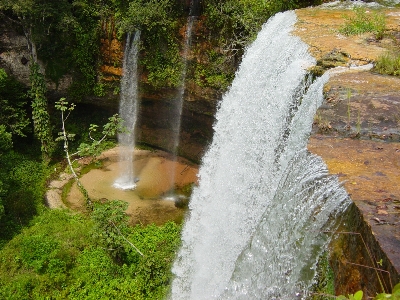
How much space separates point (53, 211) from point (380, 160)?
10799mm

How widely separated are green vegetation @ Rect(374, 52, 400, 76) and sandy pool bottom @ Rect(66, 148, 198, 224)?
799 cm

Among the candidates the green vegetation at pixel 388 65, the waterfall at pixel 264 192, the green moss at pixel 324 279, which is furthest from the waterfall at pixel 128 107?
the green moss at pixel 324 279

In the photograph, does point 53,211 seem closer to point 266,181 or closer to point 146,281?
point 146,281

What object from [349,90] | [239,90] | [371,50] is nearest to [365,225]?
[349,90]

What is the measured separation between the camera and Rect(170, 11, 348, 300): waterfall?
362 cm

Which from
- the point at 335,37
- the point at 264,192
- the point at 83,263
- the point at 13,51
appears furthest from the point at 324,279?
the point at 13,51

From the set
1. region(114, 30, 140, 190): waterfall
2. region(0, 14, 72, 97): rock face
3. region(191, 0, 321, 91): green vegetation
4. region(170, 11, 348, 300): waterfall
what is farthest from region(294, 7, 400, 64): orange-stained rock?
region(0, 14, 72, 97): rock face

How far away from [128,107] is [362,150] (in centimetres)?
1220

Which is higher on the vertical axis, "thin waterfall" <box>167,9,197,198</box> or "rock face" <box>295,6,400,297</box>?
"rock face" <box>295,6,400,297</box>

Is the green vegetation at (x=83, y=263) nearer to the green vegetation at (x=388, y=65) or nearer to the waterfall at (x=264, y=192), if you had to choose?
the waterfall at (x=264, y=192)

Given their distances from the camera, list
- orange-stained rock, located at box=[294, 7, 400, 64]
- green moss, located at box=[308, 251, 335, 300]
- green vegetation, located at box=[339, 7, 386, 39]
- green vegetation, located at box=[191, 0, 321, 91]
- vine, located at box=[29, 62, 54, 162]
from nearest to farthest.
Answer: green moss, located at box=[308, 251, 335, 300]
orange-stained rock, located at box=[294, 7, 400, 64]
green vegetation, located at box=[339, 7, 386, 39]
green vegetation, located at box=[191, 0, 321, 91]
vine, located at box=[29, 62, 54, 162]

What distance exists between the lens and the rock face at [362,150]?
269 centimetres

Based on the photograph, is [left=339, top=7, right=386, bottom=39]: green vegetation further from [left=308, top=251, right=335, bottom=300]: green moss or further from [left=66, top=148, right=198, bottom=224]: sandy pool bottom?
[left=66, top=148, right=198, bottom=224]: sandy pool bottom

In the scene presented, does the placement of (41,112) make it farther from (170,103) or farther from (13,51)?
(170,103)
